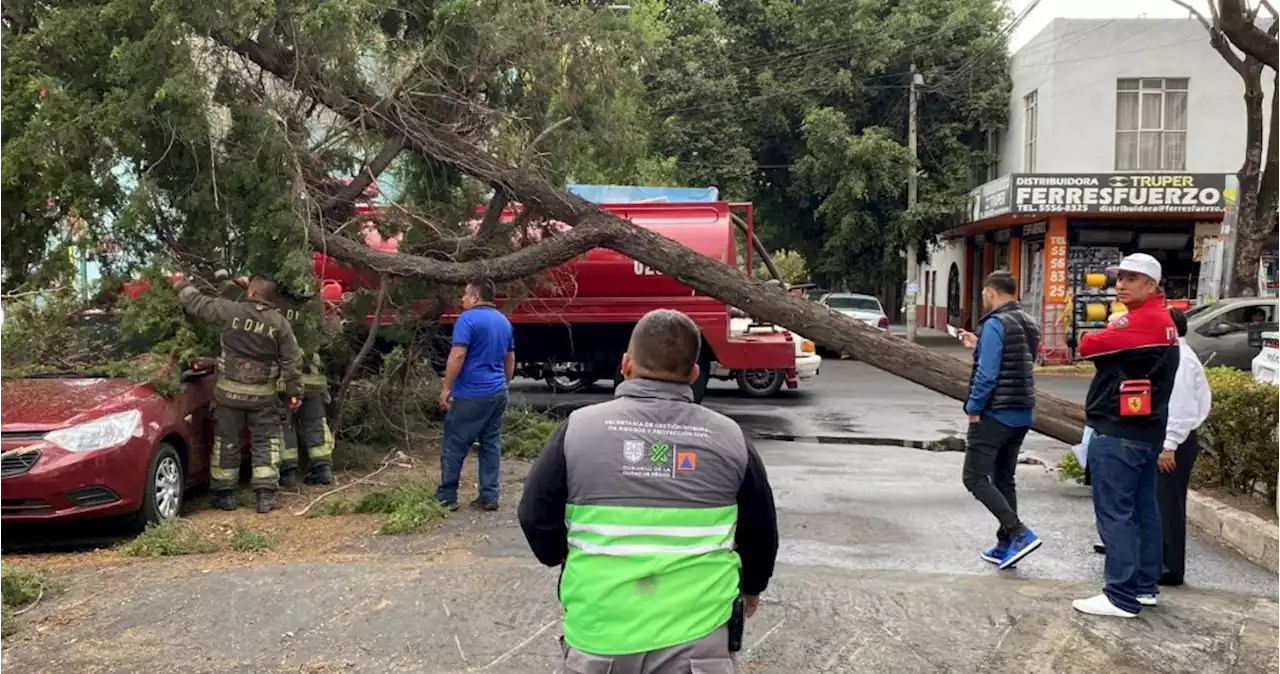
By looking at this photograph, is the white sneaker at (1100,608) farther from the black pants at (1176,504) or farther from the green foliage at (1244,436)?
the green foliage at (1244,436)

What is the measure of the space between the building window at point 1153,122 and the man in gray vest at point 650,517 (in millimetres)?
21709

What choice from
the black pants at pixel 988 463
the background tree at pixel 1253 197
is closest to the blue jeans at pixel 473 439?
the black pants at pixel 988 463

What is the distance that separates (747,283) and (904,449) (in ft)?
8.96

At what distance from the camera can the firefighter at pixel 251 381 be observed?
666 centimetres

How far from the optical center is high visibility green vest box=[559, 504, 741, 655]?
2398 mm

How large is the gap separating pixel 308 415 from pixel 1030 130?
19390 mm

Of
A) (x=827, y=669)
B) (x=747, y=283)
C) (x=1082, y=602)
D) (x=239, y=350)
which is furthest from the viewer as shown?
(x=747, y=283)

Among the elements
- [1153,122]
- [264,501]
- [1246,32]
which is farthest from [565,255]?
[1153,122]

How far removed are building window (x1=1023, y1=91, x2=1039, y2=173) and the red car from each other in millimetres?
19828

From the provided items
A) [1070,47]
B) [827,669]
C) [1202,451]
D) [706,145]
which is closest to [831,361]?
[706,145]

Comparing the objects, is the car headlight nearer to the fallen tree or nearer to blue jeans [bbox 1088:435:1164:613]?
the fallen tree

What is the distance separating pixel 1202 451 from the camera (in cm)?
689

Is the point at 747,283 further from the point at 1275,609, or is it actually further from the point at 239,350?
the point at 1275,609

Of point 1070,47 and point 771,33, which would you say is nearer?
point 1070,47
